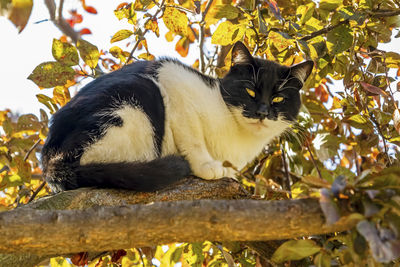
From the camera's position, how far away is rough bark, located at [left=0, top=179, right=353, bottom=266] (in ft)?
4.92

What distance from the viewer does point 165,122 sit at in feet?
9.57

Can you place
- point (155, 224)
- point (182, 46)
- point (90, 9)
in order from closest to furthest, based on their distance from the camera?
point (155, 224), point (182, 46), point (90, 9)

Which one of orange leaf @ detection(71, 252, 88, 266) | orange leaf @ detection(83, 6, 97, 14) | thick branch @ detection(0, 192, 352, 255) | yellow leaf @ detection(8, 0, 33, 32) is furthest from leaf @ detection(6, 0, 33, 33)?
orange leaf @ detection(83, 6, 97, 14)

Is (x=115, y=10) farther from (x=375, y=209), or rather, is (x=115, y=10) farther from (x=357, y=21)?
(x=375, y=209)

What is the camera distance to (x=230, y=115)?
3227 millimetres

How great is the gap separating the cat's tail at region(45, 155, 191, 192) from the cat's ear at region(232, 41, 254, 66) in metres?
1.10

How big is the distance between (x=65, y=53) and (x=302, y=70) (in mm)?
1719

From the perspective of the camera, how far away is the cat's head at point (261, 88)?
3121 millimetres

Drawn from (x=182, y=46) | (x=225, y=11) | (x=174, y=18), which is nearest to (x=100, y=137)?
(x=174, y=18)

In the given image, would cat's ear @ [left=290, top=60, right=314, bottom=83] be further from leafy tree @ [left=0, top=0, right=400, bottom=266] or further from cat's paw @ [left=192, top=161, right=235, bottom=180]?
cat's paw @ [left=192, top=161, right=235, bottom=180]

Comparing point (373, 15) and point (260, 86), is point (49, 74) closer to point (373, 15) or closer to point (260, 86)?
point (260, 86)

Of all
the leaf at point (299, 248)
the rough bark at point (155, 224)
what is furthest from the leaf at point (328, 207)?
the leaf at point (299, 248)

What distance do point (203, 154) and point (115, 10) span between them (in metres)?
1.26

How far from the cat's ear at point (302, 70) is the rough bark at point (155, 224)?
1797 millimetres
